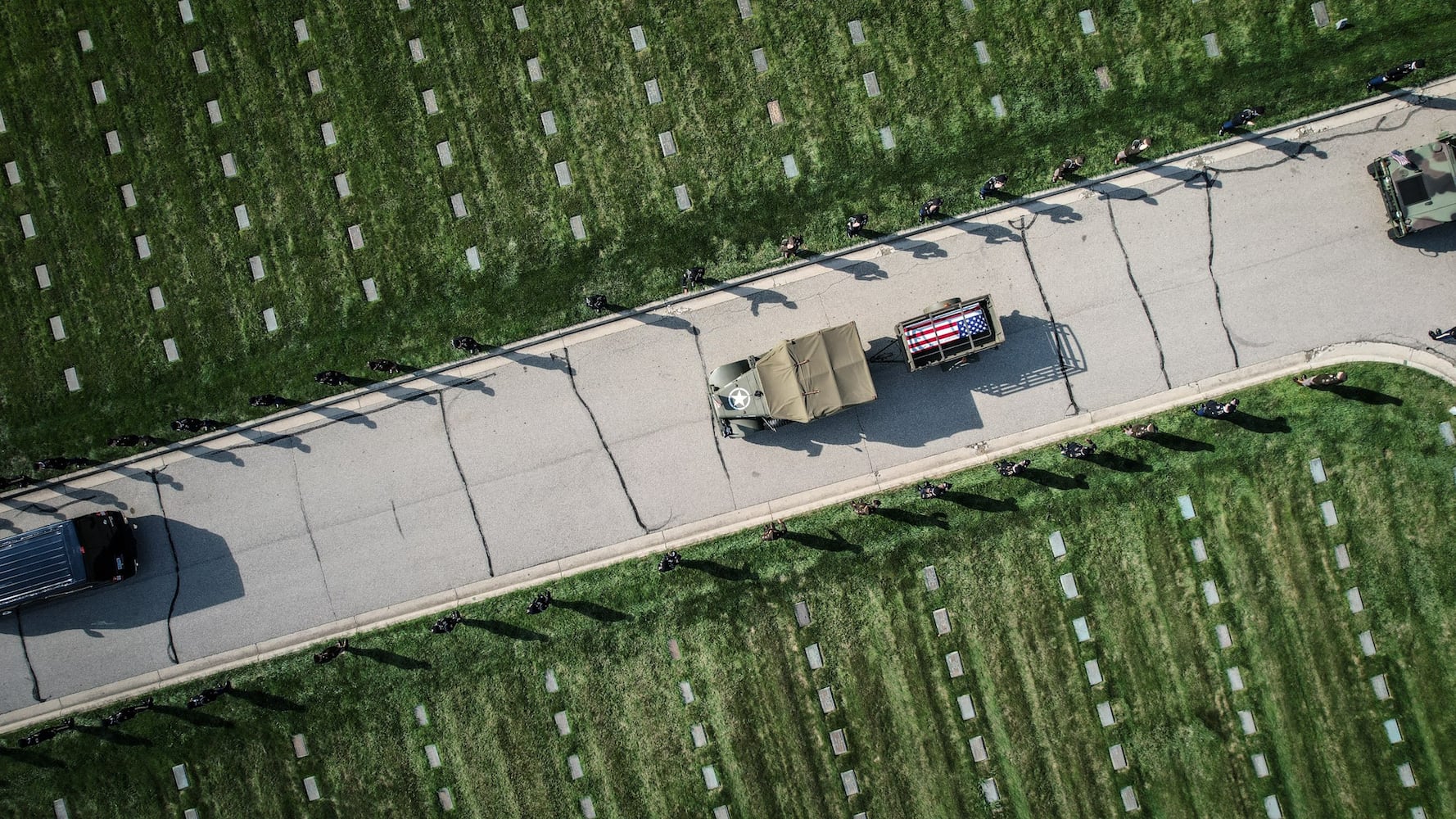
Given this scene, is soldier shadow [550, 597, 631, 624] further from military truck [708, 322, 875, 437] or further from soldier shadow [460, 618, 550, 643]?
military truck [708, 322, 875, 437]

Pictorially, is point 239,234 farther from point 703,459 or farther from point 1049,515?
point 1049,515

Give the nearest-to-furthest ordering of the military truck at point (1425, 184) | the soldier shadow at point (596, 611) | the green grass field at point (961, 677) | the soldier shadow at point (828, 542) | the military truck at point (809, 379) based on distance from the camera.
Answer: the military truck at point (1425, 184)
the military truck at point (809, 379)
the green grass field at point (961, 677)
the soldier shadow at point (828, 542)
the soldier shadow at point (596, 611)

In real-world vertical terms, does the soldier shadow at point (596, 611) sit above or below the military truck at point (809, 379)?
below

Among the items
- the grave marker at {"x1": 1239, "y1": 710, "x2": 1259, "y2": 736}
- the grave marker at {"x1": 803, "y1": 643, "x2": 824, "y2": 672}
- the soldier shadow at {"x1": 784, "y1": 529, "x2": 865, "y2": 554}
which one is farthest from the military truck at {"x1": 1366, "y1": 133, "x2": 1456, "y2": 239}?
the grave marker at {"x1": 803, "y1": 643, "x2": 824, "y2": 672}

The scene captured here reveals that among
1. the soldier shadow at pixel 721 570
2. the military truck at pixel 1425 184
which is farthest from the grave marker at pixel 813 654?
the military truck at pixel 1425 184

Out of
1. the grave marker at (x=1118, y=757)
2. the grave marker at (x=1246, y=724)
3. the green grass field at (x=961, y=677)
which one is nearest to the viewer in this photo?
the green grass field at (x=961, y=677)

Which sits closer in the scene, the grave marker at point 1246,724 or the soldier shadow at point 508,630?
the grave marker at point 1246,724

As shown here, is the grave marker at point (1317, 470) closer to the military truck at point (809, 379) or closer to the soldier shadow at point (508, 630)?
the military truck at point (809, 379)

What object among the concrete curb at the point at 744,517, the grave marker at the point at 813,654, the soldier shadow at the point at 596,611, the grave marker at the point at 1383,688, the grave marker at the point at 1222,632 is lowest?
the grave marker at the point at 1383,688
